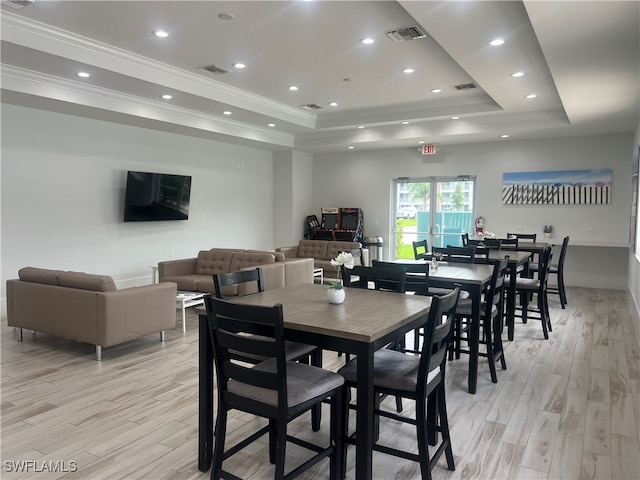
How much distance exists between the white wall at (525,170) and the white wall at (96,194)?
9.75 ft

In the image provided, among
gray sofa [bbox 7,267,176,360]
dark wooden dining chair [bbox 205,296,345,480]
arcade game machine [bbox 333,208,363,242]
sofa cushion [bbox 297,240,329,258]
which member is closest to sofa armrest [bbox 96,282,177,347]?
gray sofa [bbox 7,267,176,360]

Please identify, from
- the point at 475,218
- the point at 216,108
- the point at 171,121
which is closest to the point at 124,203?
the point at 171,121

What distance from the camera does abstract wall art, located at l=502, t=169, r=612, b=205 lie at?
7.98 m

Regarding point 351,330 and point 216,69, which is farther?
point 216,69

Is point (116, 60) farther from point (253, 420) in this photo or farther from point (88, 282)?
point (253, 420)

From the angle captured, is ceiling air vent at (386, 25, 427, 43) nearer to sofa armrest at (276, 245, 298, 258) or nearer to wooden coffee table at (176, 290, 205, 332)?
wooden coffee table at (176, 290, 205, 332)

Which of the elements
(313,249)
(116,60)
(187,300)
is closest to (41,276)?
(187,300)

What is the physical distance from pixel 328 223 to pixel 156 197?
164 inches

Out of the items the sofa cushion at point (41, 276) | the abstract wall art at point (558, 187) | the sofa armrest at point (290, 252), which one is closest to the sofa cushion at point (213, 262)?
the sofa armrest at point (290, 252)

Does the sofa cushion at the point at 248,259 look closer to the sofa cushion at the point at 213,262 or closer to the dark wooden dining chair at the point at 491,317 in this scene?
the sofa cushion at the point at 213,262

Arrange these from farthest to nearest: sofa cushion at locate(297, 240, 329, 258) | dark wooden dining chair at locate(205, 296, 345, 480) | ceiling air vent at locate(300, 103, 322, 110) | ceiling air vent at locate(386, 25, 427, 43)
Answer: sofa cushion at locate(297, 240, 329, 258)
ceiling air vent at locate(300, 103, 322, 110)
ceiling air vent at locate(386, 25, 427, 43)
dark wooden dining chair at locate(205, 296, 345, 480)

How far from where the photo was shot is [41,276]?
4695 millimetres

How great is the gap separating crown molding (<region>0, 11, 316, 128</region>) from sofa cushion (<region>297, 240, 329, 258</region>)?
275 centimetres

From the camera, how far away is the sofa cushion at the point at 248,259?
6.53m
